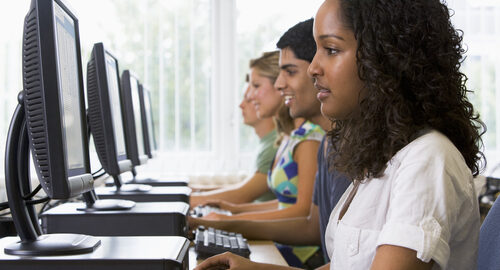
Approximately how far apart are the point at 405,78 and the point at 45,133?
1.85ft

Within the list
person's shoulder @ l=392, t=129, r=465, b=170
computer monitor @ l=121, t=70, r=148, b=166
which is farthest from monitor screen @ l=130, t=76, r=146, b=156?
person's shoulder @ l=392, t=129, r=465, b=170

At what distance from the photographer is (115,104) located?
1610 mm

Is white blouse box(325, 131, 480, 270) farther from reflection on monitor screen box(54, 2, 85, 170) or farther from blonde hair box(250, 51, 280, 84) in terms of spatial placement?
blonde hair box(250, 51, 280, 84)

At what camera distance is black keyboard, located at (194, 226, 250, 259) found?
4.76 ft

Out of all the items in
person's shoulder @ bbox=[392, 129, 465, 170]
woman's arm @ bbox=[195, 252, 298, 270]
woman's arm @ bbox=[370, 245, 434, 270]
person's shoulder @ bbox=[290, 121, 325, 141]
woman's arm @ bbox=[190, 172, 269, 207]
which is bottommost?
woman's arm @ bbox=[190, 172, 269, 207]

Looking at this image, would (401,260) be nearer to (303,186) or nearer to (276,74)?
(303,186)

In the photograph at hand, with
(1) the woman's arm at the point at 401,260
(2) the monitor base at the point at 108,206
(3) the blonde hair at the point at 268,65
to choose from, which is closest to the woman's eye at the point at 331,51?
(1) the woman's arm at the point at 401,260

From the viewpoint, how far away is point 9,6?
3787 millimetres

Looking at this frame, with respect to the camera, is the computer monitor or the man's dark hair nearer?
the computer monitor

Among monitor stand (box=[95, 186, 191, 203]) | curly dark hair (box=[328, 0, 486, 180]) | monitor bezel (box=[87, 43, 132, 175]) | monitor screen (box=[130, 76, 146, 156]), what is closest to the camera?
curly dark hair (box=[328, 0, 486, 180])

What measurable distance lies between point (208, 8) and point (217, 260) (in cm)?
322

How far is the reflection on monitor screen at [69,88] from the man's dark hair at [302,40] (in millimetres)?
1034

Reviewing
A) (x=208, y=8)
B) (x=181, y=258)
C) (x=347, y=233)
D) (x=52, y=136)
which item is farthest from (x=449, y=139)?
(x=208, y=8)

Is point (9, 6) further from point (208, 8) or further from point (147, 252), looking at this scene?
point (147, 252)
